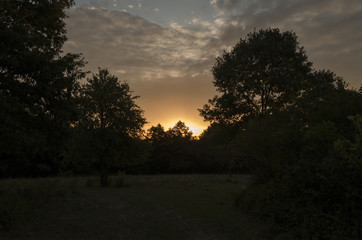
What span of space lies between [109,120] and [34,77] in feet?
49.4

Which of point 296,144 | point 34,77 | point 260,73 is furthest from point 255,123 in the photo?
point 34,77

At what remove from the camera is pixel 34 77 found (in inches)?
521

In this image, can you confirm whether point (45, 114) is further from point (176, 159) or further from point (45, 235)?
point (176, 159)

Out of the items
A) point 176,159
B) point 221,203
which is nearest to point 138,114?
point 221,203

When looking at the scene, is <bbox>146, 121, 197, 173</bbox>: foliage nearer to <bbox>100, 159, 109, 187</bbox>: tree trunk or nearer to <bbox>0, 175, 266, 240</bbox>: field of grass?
<bbox>100, 159, 109, 187</bbox>: tree trunk

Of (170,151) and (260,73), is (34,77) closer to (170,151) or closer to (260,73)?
(260,73)

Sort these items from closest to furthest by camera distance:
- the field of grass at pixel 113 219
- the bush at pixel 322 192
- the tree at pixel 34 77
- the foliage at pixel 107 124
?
the bush at pixel 322 192 < the field of grass at pixel 113 219 < the tree at pixel 34 77 < the foliage at pixel 107 124

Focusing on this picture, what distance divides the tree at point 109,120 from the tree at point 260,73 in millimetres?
11382

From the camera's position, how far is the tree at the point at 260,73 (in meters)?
20.4

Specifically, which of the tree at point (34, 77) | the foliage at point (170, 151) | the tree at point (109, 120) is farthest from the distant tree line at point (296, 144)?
the foliage at point (170, 151)

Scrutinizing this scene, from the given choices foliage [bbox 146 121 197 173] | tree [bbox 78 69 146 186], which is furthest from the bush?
foliage [bbox 146 121 197 173]

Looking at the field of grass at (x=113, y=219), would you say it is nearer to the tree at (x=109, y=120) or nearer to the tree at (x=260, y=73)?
the tree at (x=260, y=73)

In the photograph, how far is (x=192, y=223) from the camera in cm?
1191

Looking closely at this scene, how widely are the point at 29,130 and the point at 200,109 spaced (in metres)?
12.9
